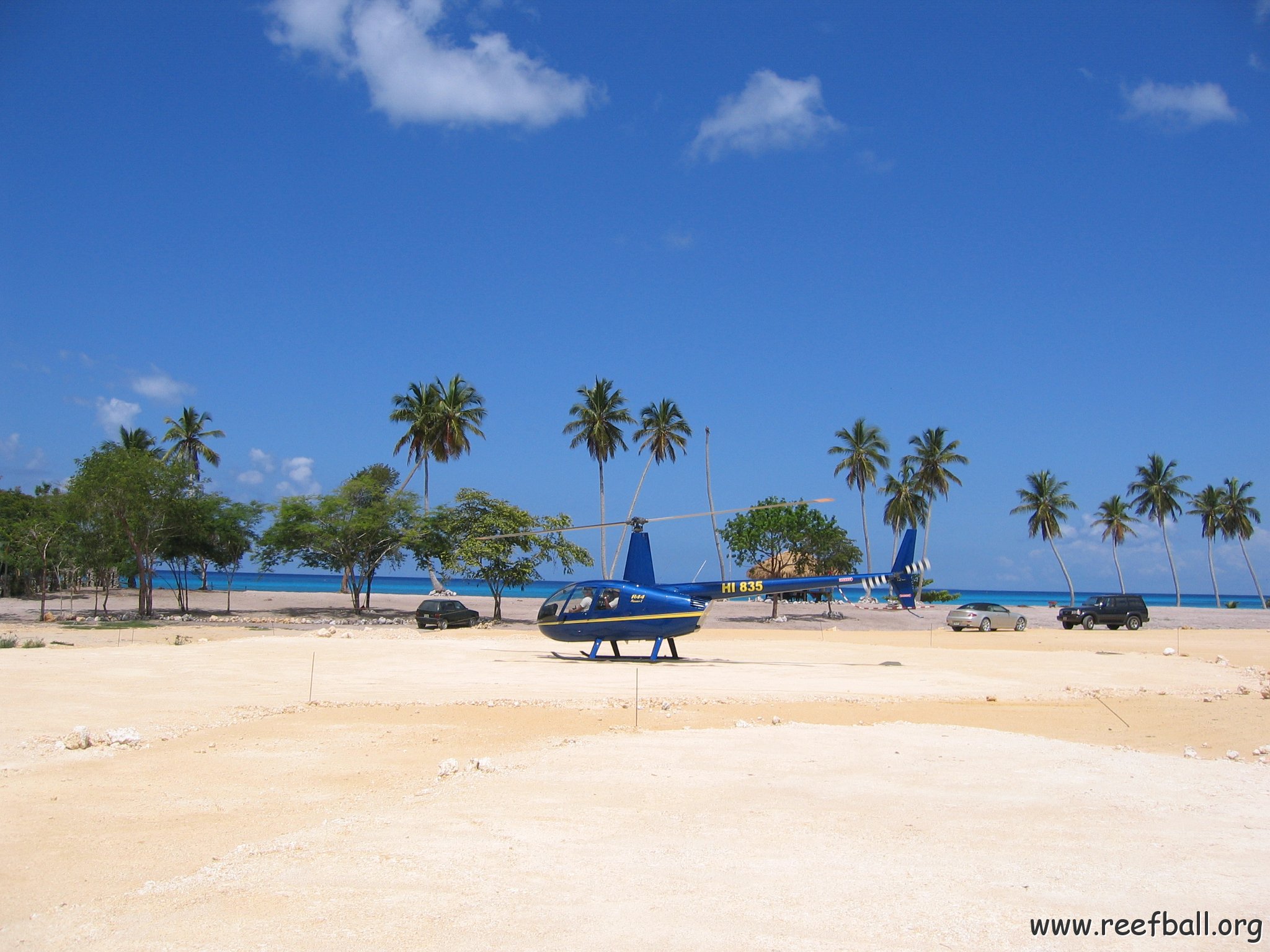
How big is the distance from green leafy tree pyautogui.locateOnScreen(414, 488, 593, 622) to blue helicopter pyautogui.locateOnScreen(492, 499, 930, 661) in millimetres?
18956

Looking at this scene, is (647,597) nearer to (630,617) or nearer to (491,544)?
(630,617)

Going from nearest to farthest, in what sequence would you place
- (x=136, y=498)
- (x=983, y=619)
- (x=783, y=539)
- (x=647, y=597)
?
1. (x=647, y=597)
2. (x=136, y=498)
3. (x=983, y=619)
4. (x=783, y=539)

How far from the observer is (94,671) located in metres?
18.5

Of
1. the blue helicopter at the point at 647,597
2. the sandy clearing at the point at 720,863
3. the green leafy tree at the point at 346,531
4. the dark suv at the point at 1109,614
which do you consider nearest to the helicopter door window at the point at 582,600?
the blue helicopter at the point at 647,597

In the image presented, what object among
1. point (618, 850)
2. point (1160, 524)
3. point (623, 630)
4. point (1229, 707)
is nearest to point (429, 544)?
point (623, 630)

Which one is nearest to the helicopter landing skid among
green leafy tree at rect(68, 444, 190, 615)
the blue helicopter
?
the blue helicopter

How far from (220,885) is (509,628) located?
35.4m

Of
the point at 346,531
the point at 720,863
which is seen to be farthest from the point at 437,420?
the point at 720,863

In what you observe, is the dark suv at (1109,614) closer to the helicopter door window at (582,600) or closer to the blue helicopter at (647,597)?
the blue helicopter at (647,597)

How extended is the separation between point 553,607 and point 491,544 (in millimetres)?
20146

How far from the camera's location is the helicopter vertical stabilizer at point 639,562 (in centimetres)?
2406

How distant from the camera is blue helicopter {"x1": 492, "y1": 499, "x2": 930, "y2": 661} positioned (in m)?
23.4

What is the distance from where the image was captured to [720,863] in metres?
6.91

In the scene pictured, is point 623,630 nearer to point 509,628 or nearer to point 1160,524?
point 509,628
